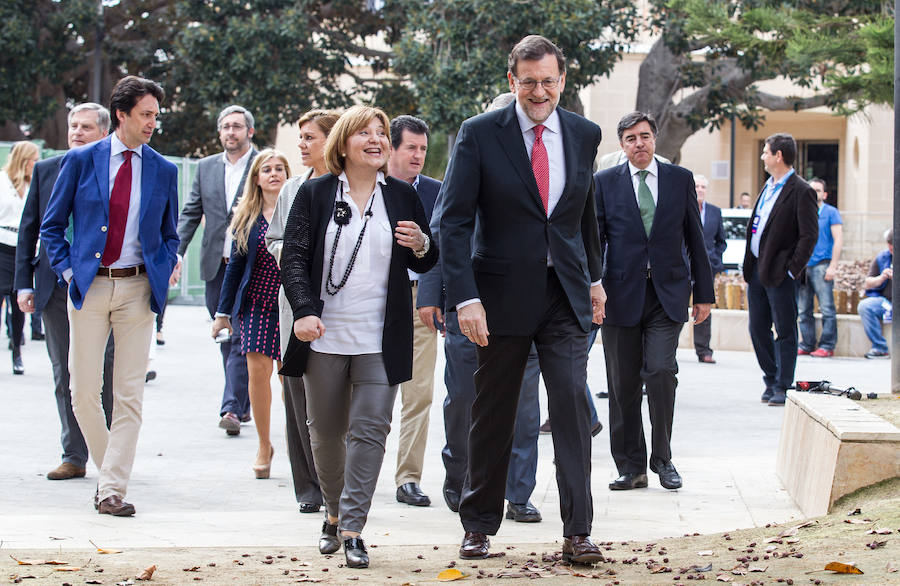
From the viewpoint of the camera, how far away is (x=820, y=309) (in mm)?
14273

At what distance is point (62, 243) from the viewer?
20.0 ft

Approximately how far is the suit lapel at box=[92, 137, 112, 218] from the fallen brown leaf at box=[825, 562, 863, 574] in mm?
3603

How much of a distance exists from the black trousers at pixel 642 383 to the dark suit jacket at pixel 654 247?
0.08 meters

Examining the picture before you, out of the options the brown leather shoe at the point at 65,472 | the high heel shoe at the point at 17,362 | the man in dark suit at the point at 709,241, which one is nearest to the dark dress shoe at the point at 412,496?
the brown leather shoe at the point at 65,472

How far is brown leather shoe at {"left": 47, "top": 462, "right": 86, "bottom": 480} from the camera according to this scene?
686 centimetres

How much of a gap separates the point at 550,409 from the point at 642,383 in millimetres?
1975

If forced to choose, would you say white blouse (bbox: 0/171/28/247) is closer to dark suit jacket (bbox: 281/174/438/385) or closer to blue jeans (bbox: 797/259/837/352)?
dark suit jacket (bbox: 281/174/438/385)

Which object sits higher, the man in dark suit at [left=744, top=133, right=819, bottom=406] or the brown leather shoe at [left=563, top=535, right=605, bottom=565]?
the man in dark suit at [left=744, top=133, right=819, bottom=406]

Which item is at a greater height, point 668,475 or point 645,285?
point 645,285

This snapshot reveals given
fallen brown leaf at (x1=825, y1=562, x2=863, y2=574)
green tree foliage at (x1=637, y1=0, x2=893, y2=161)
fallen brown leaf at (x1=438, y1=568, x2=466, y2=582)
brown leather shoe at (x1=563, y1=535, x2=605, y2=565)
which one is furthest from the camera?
green tree foliage at (x1=637, y1=0, x2=893, y2=161)

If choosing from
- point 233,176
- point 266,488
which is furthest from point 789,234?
point 266,488

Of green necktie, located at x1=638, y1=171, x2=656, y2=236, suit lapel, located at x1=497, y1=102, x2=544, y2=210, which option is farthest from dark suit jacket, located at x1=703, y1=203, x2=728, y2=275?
suit lapel, located at x1=497, y1=102, x2=544, y2=210

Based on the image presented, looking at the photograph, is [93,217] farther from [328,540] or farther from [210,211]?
[210,211]

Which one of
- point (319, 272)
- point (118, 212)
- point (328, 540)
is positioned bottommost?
point (328, 540)
